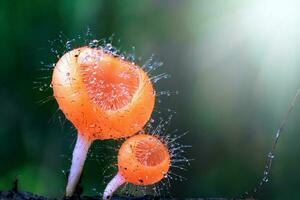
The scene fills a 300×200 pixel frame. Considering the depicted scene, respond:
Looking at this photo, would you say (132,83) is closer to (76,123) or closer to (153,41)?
(76,123)

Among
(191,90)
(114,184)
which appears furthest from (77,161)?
(191,90)

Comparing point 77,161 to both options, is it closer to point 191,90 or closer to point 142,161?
point 142,161

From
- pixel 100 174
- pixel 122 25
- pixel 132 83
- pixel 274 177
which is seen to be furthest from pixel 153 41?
pixel 132 83

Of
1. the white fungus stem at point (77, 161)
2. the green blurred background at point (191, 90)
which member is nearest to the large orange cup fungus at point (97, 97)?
the white fungus stem at point (77, 161)

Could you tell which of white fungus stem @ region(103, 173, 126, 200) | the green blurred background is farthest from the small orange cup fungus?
the green blurred background

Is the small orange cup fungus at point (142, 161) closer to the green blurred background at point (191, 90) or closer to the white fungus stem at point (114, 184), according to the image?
the white fungus stem at point (114, 184)

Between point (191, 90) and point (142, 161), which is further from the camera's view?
point (191, 90)
